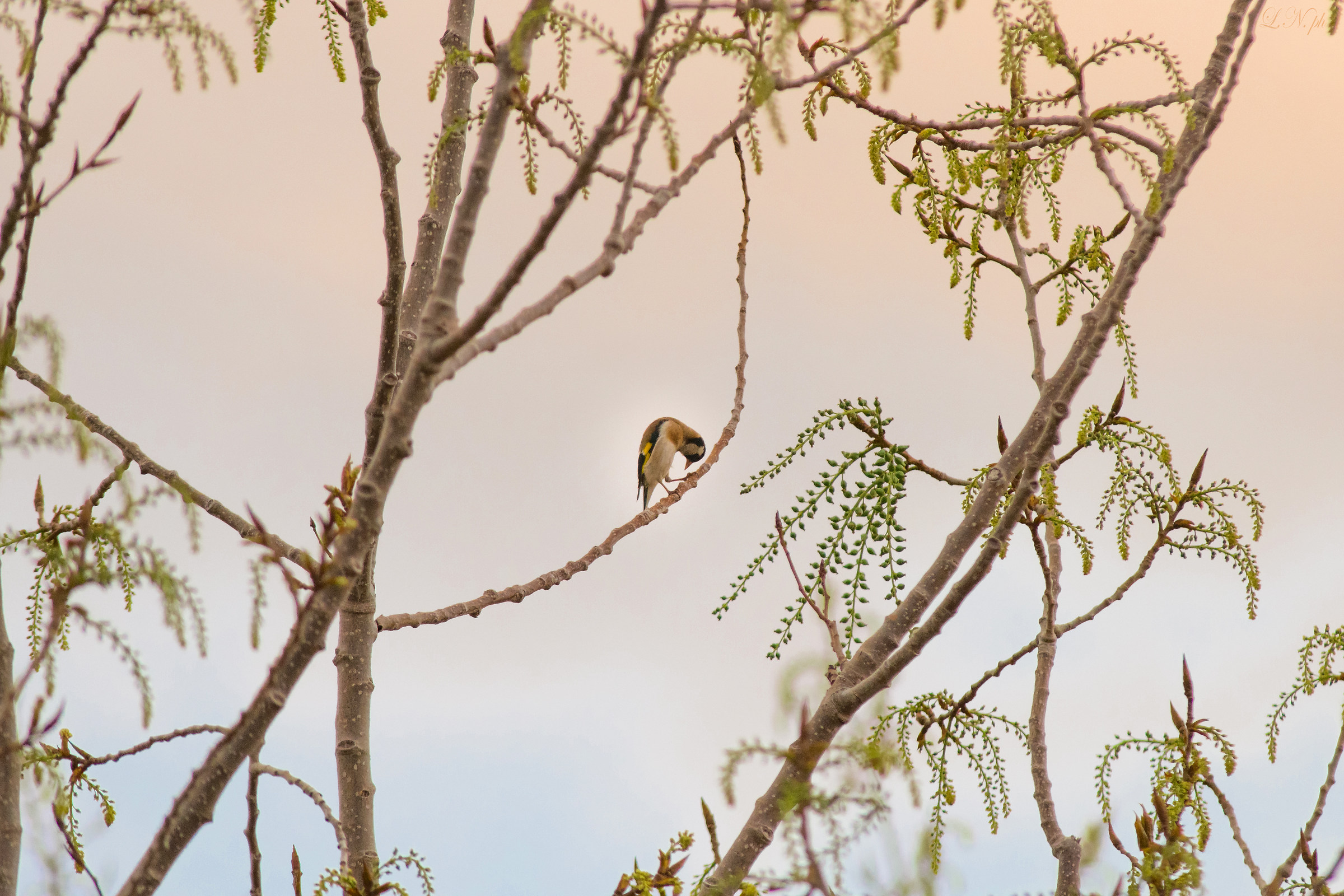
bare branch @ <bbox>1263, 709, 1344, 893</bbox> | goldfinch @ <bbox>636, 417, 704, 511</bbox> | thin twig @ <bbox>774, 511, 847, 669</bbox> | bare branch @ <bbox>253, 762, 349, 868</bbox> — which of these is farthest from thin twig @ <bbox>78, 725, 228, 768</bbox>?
goldfinch @ <bbox>636, 417, 704, 511</bbox>

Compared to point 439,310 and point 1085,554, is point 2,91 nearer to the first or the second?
point 439,310

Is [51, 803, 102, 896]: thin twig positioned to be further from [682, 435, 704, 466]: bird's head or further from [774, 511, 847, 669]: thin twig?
[682, 435, 704, 466]: bird's head

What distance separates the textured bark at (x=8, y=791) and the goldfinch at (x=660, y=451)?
9.16 m

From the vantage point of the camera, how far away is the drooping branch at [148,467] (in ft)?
10.5

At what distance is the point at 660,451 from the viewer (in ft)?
38.7

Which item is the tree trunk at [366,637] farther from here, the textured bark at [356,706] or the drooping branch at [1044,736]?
the drooping branch at [1044,736]

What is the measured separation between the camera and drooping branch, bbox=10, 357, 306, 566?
3.20 m

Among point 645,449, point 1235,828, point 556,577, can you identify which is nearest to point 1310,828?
point 1235,828

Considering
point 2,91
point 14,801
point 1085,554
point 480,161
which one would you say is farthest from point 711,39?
point 1085,554

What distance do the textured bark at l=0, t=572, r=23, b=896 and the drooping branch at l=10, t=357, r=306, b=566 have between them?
2.30 ft

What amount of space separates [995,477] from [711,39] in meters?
1.21

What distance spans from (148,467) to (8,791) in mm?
1351

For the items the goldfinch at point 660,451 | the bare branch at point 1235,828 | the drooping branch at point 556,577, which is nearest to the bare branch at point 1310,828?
the bare branch at point 1235,828

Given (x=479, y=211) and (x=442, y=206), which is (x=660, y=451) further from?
(x=479, y=211)
